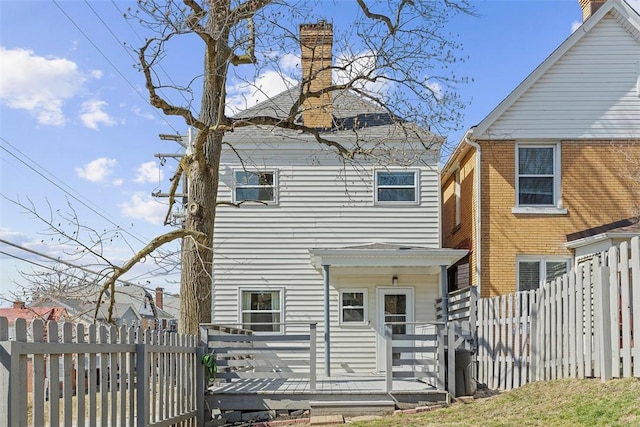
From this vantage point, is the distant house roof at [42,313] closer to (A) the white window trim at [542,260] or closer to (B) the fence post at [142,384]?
(B) the fence post at [142,384]

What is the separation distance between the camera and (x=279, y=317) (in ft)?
51.3

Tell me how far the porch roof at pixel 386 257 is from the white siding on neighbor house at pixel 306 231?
174cm

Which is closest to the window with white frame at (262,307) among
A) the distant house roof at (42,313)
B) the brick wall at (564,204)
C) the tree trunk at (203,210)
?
the distant house roof at (42,313)

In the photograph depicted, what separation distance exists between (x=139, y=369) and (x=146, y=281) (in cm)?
355

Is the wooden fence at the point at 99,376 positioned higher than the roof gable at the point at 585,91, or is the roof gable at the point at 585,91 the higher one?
the roof gable at the point at 585,91

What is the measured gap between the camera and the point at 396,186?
15.8m

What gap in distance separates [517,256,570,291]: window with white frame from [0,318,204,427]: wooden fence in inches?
330

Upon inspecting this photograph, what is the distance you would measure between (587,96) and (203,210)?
9.78 meters

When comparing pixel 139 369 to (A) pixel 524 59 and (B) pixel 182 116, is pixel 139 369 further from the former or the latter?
(A) pixel 524 59

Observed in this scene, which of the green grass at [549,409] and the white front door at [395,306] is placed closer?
the green grass at [549,409]

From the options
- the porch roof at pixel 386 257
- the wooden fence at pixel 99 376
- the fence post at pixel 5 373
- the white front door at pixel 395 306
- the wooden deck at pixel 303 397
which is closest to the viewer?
the fence post at pixel 5 373

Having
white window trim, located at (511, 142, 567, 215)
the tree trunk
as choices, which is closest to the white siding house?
white window trim, located at (511, 142, 567, 215)

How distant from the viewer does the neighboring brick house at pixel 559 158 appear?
47.2 ft

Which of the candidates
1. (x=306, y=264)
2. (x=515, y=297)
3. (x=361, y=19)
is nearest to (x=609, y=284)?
(x=515, y=297)
